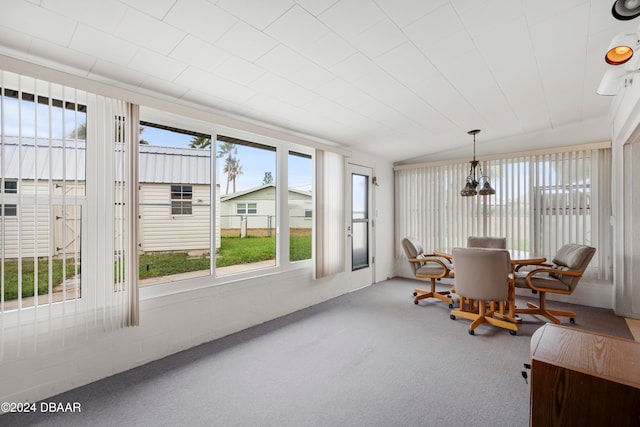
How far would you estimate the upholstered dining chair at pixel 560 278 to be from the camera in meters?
3.18

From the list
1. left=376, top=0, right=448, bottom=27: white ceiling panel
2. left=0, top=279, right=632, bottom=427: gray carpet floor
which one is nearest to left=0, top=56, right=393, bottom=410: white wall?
left=0, top=279, right=632, bottom=427: gray carpet floor

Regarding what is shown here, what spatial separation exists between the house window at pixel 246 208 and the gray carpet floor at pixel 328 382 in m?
3.79

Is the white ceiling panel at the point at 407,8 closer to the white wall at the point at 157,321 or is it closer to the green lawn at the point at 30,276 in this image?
the white wall at the point at 157,321

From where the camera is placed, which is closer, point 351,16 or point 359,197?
point 351,16

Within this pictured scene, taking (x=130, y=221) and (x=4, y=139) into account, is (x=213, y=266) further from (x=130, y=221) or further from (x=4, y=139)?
(x=4, y=139)

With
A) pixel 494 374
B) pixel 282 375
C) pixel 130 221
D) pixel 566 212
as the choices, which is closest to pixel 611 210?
pixel 566 212

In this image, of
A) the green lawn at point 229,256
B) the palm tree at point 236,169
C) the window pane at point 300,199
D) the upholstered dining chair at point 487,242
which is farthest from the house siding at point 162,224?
the upholstered dining chair at point 487,242

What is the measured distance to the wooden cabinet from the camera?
3.22 ft

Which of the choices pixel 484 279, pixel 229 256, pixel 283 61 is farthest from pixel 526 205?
pixel 229 256

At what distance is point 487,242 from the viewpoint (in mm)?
4449

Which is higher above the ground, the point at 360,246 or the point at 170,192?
the point at 170,192

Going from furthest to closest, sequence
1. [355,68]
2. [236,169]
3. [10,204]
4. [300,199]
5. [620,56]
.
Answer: [236,169], [300,199], [355,68], [10,204], [620,56]

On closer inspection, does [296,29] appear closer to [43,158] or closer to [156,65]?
[156,65]

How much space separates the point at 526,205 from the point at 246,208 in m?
5.38
